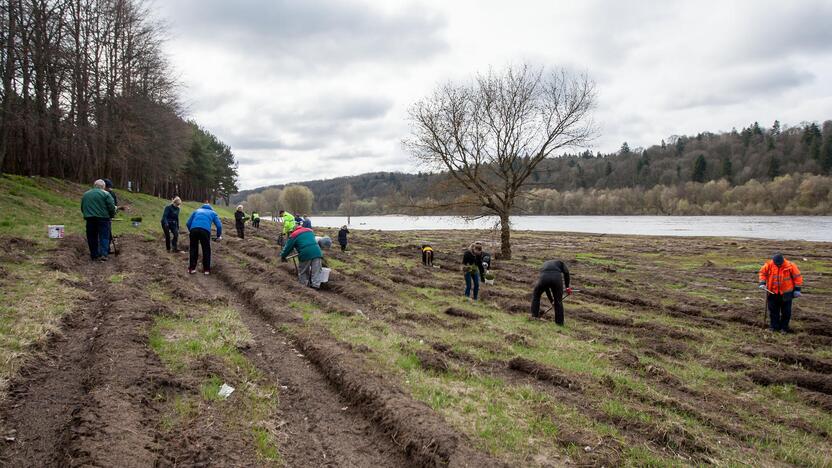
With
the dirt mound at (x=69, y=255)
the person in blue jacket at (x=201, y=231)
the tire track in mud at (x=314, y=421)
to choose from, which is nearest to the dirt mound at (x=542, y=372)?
the tire track in mud at (x=314, y=421)

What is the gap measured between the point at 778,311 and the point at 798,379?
501 centimetres

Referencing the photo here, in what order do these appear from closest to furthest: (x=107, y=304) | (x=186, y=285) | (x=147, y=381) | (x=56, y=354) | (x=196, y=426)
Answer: (x=196, y=426) < (x=147, y=381) < (x=56, y=354) < (x=107, y=304) < (x=186, y=285)

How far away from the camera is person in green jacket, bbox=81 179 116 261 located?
12.0 m

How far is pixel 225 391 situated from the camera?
5.41m

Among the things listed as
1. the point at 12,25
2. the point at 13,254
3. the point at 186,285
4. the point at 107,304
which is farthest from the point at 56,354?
the point at 12,25

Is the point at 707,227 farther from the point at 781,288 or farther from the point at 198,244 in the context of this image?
the point at 198,244

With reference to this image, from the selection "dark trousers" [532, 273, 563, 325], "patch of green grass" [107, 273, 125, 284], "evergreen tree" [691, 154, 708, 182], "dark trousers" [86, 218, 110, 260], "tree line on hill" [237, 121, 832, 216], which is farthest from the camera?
"evergreen tree" [691, 154, 708, 182]

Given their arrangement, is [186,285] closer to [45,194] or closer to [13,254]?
[13,254]

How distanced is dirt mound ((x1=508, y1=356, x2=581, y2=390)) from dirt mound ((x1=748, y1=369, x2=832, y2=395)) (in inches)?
163

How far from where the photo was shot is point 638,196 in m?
121

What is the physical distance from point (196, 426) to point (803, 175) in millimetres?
126397

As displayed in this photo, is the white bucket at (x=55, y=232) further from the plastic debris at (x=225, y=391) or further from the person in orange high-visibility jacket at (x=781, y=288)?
the person in orange high-visibility jacket at (x=781, y=288)

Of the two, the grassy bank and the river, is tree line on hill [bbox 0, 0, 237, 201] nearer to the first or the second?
the grassy bank

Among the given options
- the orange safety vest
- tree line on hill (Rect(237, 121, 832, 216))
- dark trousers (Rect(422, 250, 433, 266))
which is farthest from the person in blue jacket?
tree line on hill (Rect(237, 121, 832, 216))
